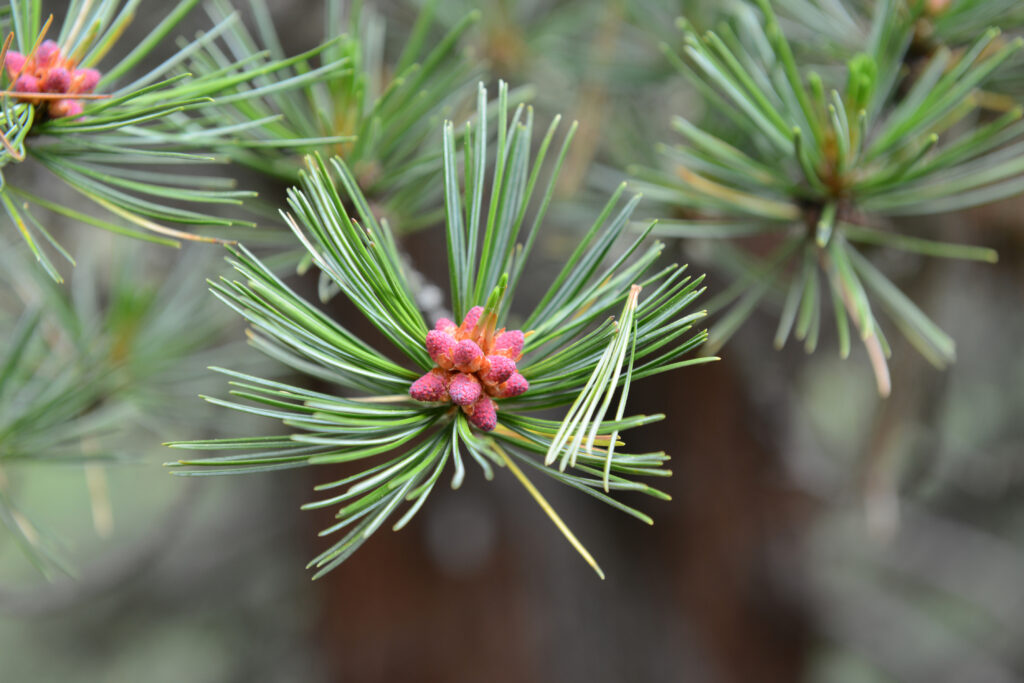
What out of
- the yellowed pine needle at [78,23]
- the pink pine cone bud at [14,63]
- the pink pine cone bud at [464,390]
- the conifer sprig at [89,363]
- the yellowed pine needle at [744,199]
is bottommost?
the conifer sprig at [89,363]

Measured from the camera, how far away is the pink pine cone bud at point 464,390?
0.23 m

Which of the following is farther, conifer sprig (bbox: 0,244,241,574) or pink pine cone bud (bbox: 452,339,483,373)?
conifer sprig (bbox: 0,244,241,574)

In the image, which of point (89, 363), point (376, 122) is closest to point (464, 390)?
point (376, 122)

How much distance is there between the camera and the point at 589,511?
4.06 ft

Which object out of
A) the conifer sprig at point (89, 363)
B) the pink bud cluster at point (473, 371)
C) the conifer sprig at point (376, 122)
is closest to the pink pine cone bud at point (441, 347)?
the pink bud cluster at point (473, 371)

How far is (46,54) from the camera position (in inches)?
10.5

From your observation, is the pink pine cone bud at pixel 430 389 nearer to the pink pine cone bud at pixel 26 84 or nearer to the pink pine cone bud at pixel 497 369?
the pink pine cone bud at pixel 497 369

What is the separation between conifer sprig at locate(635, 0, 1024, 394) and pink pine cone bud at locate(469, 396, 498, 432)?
0.16 m

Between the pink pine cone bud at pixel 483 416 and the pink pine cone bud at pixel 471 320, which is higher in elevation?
the pink pine cone bud at pixel 471 320

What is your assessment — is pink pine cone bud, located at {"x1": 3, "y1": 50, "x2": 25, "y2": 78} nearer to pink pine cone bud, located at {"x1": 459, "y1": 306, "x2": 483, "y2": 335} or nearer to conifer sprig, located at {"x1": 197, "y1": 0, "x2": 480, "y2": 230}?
conifer sprig, located at {"x1": 197, "y1": 0, "x2": 480, "y2": 230}

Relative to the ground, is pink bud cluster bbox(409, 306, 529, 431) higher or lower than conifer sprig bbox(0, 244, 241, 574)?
higher

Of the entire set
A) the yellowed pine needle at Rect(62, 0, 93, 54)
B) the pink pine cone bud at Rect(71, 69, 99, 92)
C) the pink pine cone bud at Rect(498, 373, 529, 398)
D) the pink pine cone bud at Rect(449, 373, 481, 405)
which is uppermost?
the yellowed pine needle at Rect(62, 0, 93, 54)

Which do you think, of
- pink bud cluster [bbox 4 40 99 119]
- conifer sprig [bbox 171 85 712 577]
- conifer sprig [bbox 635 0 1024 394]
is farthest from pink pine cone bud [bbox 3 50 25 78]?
conifer sprig [bbox 635 0 1024 394]

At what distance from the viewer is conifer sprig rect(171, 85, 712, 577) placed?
0.22 meters
